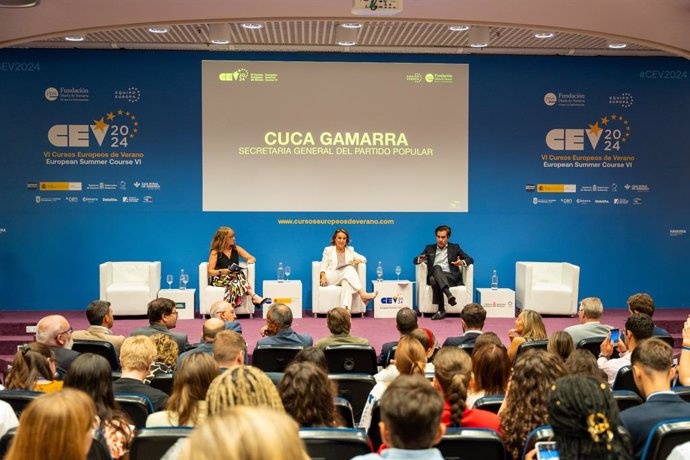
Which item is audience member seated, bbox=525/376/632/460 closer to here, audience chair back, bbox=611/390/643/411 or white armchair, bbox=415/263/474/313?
audience chair back, bbox=611/390/643/411

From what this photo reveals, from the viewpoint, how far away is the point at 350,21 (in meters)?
8.09

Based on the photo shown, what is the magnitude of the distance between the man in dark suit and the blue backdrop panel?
22.2 inches

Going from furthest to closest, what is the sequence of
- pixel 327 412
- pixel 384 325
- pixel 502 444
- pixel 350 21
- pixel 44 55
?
pixel 44 55, pixel 384 325, pixel 350 21, pixel 327 412, pixel 502 444

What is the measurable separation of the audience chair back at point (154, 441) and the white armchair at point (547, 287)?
25.6ft

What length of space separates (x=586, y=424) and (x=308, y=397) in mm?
1325

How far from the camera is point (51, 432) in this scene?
210cm

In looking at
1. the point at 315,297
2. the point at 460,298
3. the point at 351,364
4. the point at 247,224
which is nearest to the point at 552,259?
the point at 460,298

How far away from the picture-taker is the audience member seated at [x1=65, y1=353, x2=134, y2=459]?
336cm

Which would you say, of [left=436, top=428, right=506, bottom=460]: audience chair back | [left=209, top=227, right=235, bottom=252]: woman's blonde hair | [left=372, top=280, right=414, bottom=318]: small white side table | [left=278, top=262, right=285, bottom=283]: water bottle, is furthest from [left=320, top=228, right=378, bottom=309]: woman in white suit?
[left=436, top=428, right=506, bottom=460]: audience chair back

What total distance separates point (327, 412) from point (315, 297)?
6841 mm

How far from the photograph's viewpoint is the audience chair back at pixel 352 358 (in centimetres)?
562

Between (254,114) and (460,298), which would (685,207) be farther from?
(254,114)

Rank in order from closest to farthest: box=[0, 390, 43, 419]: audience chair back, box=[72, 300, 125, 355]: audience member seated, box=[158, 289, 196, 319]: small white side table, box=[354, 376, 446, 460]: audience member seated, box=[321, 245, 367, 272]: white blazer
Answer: box=[354, 376, 446, 460]: audience member seated < box=[0, 390, 43, 419]: audience chair back < box=[72, 300, 125, 355]: audience member seated < box=[158, 289, 196, 319]: small white side table < box=[321, 245, 367, 272]: white blazer

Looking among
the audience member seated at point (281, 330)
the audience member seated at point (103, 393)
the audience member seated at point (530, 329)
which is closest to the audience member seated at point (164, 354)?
the audience member seated at point (281, 330)
